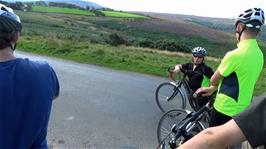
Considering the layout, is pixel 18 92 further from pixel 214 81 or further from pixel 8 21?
pixel 214 81

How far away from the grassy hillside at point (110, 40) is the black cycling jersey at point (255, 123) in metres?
12.1

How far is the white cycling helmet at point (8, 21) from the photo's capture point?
2758 millimetres

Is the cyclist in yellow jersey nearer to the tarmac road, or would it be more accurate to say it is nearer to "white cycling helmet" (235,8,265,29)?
"white cycling helmet" (235,8,265,29)

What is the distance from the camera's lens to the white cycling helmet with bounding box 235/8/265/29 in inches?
194

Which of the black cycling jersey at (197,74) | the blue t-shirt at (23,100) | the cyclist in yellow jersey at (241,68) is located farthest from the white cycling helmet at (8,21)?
the black cycling jersey at (197,74)

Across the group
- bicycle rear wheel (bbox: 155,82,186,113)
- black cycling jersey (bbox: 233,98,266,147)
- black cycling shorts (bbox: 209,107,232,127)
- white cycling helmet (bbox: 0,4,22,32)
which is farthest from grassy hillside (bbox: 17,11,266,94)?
black cycling jersey (bbox: 233,98,266,147)

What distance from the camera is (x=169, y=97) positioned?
9.94 meters

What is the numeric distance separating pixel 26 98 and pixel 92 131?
563cm

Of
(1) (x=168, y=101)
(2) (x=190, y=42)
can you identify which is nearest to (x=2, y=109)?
(1) (x=168, y=101)

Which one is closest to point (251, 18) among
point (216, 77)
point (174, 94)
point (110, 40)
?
point (216, 77)

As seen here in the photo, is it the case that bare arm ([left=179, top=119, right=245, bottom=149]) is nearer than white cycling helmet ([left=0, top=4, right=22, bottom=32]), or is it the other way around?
bare arm ([left=179, top=119, right=245, bottom=149])

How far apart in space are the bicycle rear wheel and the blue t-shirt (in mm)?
6583

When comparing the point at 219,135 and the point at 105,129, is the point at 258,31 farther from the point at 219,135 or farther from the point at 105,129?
the point at 105,129

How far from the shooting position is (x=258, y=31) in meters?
5.03
